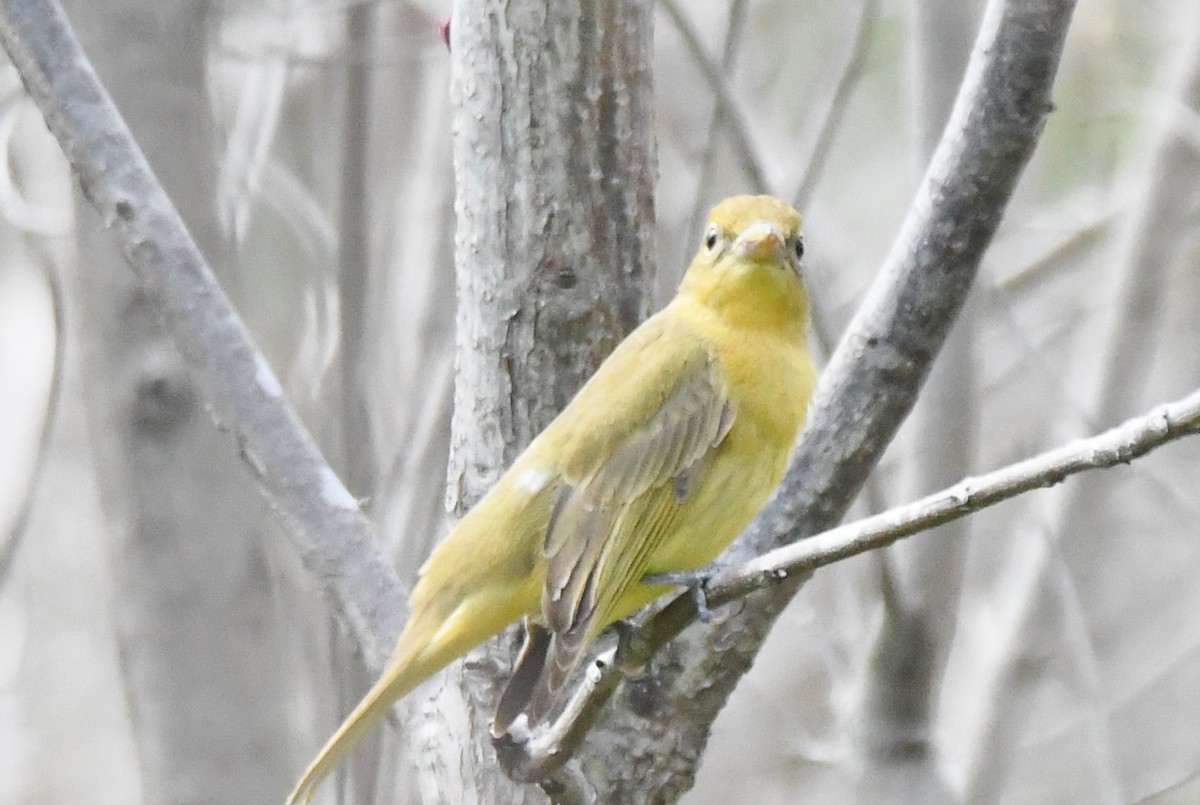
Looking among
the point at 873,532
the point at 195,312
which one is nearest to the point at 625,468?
the point at 195,312

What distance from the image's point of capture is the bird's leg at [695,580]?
228 cm

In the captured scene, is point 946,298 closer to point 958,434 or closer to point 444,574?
point 444,574

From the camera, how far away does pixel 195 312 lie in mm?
3037

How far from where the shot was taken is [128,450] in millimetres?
3318

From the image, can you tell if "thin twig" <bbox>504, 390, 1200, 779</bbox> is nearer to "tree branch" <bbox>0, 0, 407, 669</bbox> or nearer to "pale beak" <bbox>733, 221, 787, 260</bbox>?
"tree branch" <bbox>0, 0, 407, 669</bbox>

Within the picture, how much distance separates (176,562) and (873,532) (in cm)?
179

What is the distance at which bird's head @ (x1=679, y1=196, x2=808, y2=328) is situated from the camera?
127 inches

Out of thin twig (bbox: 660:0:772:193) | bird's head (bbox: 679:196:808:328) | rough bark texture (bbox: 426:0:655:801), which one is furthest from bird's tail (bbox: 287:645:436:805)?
thin twig (bbox: 660:0:772:193)

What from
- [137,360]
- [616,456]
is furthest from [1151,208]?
[137,360]

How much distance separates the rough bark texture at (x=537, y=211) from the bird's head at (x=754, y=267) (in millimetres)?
253

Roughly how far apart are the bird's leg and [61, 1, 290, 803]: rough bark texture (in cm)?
95

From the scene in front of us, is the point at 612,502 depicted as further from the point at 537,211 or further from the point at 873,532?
the point at 873,532

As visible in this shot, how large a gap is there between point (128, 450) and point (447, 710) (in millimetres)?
882

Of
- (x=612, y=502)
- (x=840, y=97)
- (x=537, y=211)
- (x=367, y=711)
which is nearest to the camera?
(x=367, y=711)
